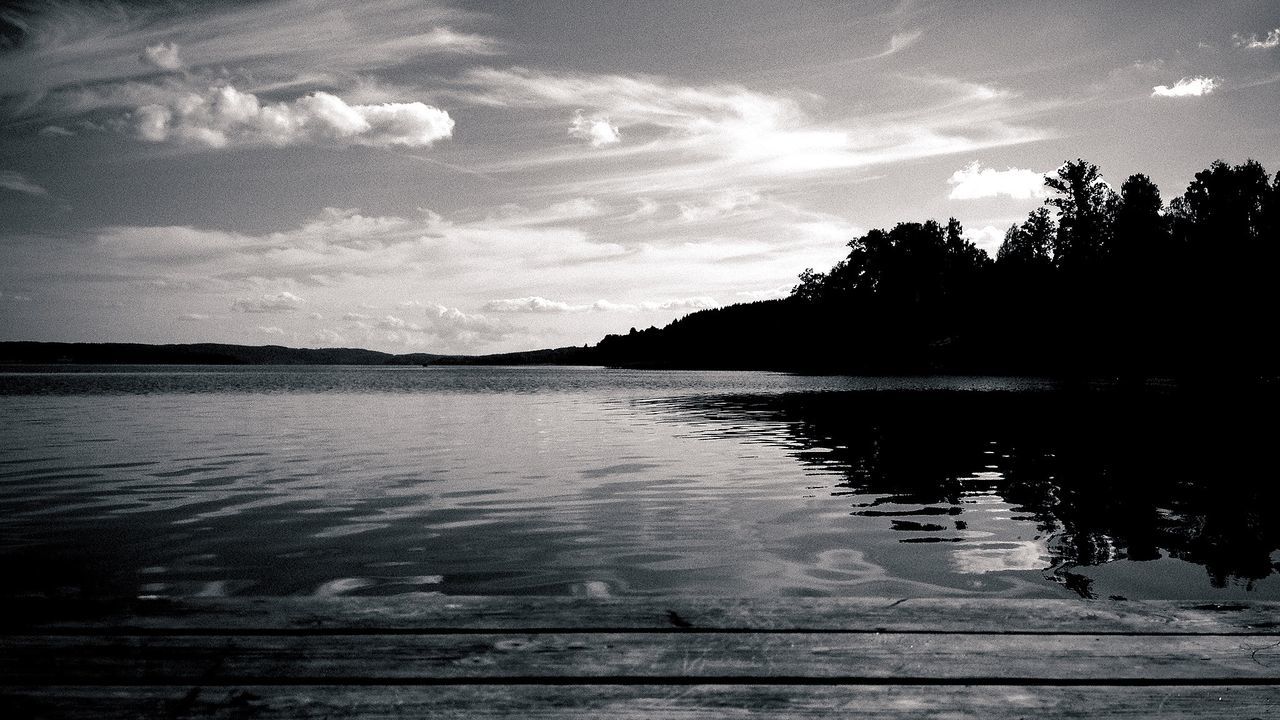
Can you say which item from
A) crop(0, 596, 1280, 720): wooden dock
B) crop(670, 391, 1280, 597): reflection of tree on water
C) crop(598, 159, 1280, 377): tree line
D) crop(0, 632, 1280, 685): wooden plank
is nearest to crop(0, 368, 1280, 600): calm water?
crop(670, 391, 1280, 597): reflection of tree on water

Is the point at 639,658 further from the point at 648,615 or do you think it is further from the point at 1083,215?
the point at 1083,215

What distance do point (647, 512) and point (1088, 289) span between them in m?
103

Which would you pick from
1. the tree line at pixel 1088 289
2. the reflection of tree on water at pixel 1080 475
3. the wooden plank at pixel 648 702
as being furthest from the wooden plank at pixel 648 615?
the tree line at pixel 1088 289

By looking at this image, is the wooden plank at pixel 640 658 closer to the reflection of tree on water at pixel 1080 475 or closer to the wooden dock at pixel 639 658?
the wooden dock at pixel 639 658

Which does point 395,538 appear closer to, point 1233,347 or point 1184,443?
point 1184,443

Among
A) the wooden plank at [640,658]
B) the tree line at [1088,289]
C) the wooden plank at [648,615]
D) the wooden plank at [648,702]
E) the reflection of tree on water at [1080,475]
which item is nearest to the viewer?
the wooden plank at [648,702]

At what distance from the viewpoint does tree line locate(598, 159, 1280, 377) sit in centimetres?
7744

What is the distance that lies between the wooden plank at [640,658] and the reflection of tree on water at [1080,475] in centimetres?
588

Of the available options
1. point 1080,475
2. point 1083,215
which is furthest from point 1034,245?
point 1080,475

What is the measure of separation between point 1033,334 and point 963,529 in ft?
387

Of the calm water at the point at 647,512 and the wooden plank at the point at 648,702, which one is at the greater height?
the wooden plank at the point at 648,702

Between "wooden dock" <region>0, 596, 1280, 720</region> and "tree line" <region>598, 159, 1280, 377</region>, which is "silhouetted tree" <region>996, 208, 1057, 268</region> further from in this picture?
"wooden dock" <region>0, 596, 1280, 720</region>

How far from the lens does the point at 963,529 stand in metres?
12.1

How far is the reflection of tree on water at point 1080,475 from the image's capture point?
11281mm
